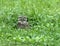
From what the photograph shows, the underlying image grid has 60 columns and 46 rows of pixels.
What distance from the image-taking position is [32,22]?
7711 millimetres

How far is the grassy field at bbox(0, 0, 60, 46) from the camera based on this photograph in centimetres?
646

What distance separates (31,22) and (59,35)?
1195 mm

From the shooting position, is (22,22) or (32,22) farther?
(32,22)

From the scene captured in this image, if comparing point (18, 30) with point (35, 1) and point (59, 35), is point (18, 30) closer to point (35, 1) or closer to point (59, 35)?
point (59, 35)

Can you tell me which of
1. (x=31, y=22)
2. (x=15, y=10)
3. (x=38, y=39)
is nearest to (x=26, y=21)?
(x=31, y=22)

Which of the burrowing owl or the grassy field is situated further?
the burrowing owl

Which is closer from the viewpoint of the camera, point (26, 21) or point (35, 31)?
point (35, 31)

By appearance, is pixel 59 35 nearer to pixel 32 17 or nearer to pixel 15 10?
pixel 32 17

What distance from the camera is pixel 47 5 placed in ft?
29.2

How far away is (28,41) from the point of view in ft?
21.1

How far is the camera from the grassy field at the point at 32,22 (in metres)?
A: 6.46

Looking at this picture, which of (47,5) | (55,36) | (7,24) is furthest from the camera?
(47,5)

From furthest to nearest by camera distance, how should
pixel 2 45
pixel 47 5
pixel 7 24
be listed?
pixel 47 5, pixel 7 24, pixel 2 45

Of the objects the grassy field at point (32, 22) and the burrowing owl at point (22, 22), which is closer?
the grassy field at point (32, 22)
